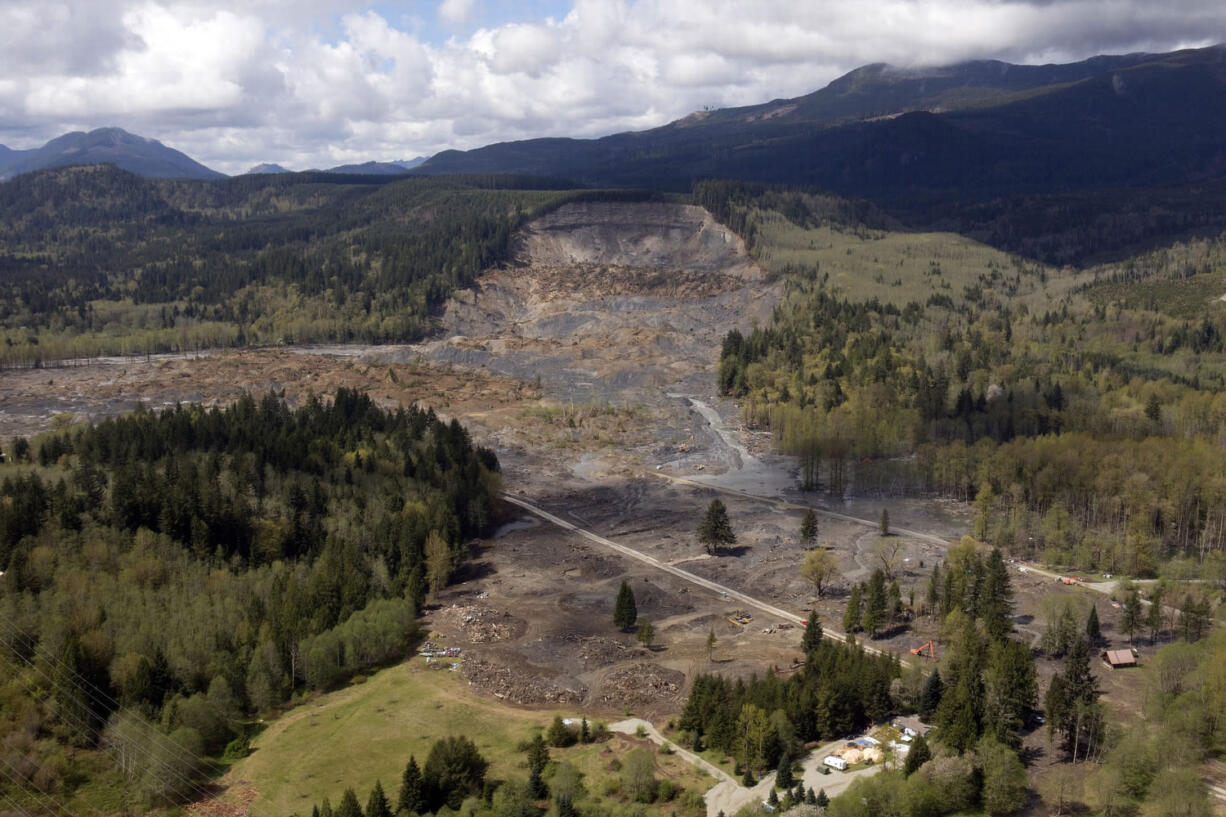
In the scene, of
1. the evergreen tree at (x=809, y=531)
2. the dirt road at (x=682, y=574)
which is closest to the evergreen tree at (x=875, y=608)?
the dirt road at (x=682, y=574)

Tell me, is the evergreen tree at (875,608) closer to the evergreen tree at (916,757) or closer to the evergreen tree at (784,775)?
the evergreen tree at (916,757)

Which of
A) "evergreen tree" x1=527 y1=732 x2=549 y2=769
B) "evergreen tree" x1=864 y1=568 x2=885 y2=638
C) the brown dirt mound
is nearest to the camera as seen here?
"evergreen tree" x1=527 y1=732 x2=549 y2=769

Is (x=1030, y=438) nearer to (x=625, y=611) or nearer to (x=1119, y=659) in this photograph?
(x=1119, y=659)

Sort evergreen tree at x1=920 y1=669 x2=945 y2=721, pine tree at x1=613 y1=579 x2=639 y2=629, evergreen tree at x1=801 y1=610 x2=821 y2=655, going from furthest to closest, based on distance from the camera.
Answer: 1. pine tree at x1=613 y1=579 x2=639 y2=629
2. evergreen tree at x1=801 y1=610 x2=821 y2=655
3. evergreen tree at x1=920 y1=669 x2=945 y2=721

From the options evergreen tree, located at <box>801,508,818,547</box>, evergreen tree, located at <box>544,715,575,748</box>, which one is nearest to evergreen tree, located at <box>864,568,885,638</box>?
evergreen tree, located at <box>801,508,818,547</box>

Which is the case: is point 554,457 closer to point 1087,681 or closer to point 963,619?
point 963,619

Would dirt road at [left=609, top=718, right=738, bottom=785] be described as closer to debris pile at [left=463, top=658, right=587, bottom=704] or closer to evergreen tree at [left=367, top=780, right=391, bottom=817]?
debris pile at [left=463, top=658, right=587, bottom=704]
